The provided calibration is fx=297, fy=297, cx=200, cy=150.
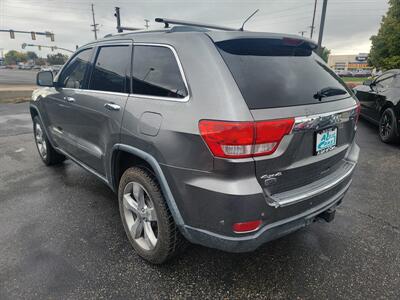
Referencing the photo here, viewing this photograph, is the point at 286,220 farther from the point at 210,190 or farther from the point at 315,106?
the point at 315,106

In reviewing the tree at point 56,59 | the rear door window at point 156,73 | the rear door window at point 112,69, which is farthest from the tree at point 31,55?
the rear door window at point 156,73

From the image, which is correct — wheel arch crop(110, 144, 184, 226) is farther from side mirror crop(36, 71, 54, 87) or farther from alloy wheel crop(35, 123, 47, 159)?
alloy wheel crop(35, 123, 47, 159)

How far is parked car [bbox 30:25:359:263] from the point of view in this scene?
1795 mm

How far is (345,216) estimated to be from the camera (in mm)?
3227

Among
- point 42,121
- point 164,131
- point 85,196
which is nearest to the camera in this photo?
point 164,131

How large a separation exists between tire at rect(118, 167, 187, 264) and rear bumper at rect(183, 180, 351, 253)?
223 millimetres

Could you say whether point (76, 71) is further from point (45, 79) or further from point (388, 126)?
point (388, 126)

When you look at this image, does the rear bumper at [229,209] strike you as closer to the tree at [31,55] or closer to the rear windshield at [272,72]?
the rear windshield at [272,72]

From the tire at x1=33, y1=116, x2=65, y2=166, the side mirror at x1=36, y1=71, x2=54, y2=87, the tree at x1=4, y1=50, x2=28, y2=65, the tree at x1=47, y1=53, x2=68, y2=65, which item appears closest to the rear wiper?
the side mirror at x1=36, y1=71, x2=54, y2=87

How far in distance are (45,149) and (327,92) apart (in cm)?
417

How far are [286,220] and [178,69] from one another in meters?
1.28

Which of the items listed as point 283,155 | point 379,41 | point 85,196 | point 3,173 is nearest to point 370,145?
point 283,155

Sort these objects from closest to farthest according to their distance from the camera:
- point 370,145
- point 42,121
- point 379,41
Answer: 1. point 42,121
2. point 370,145
3. point 379,41

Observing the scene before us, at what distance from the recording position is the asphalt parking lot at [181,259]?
2.19 meters
